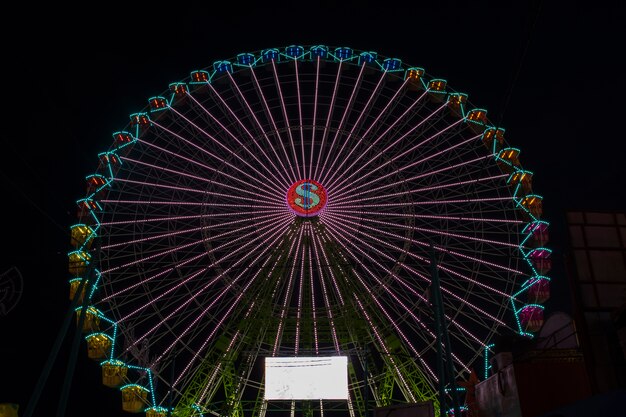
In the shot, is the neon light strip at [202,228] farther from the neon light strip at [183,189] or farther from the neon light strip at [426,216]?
the neon light strip at [426,216]

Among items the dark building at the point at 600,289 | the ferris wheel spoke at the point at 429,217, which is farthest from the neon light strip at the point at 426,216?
the dark building at the point at 600,289

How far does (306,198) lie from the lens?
27.1 metres

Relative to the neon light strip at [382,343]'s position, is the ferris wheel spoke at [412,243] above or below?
above

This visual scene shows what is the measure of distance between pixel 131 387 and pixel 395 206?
13.1 metres

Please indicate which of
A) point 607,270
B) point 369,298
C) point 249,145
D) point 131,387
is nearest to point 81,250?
point 131,387

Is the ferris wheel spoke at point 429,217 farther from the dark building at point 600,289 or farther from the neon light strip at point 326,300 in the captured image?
the dark building at point 600,289

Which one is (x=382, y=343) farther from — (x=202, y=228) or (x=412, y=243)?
(x=202, y=228)

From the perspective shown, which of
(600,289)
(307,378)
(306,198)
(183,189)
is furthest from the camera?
(306,198)

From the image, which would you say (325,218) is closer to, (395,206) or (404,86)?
(395,206)

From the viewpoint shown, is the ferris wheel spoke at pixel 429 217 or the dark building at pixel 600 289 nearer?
the dark building at pixel 600 289

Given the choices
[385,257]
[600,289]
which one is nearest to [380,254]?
[385,257]

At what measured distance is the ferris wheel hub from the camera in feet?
88.5

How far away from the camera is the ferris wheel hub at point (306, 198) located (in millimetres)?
26984

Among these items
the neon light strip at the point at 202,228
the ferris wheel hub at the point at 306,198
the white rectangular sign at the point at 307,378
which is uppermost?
the ferris wheel hub at the point at 306,198
